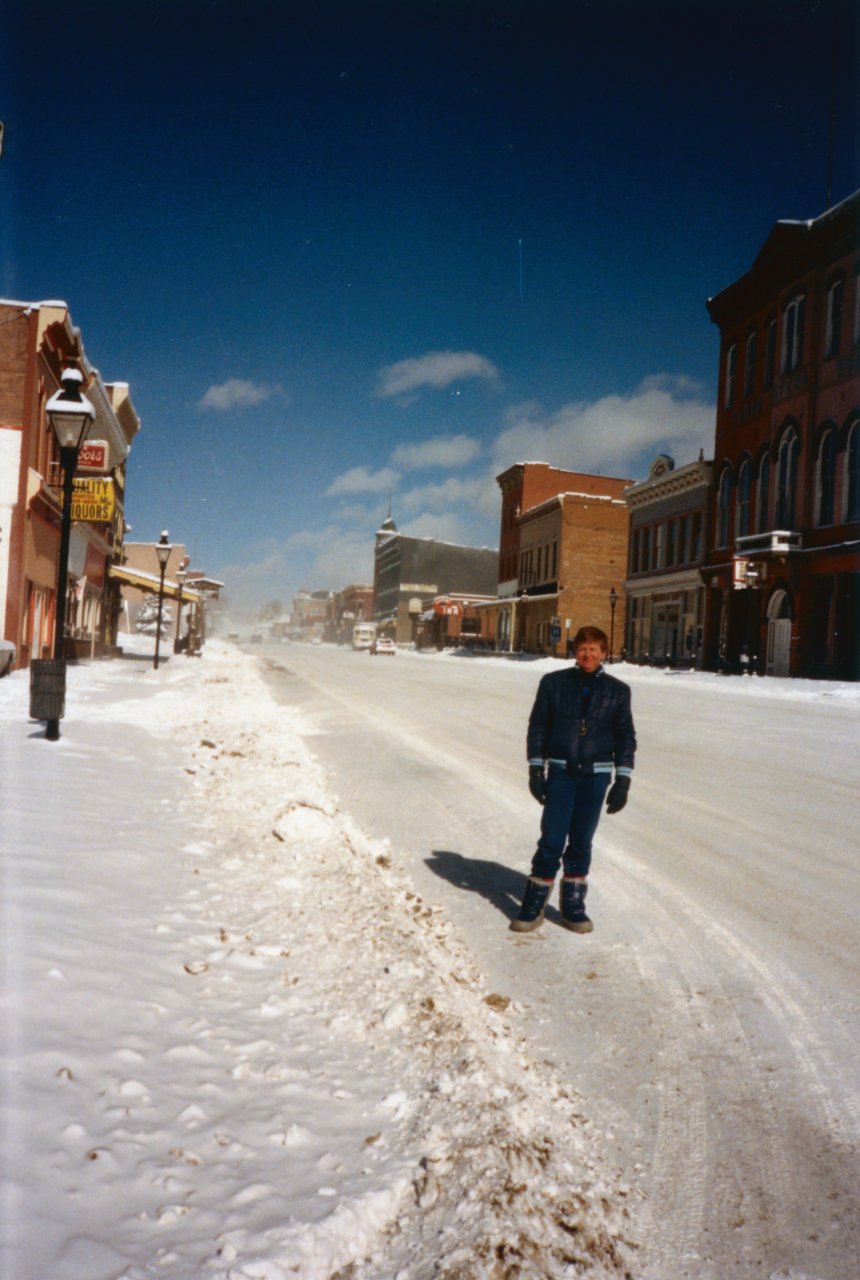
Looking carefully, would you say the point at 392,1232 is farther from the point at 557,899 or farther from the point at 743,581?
the point at 743,581

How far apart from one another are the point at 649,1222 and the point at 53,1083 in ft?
6.13

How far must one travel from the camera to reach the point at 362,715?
16.7 m

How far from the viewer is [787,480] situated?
3344cm

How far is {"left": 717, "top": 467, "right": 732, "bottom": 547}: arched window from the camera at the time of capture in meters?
38.3

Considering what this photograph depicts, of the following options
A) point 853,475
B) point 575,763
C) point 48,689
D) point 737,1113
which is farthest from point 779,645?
point 737,1113

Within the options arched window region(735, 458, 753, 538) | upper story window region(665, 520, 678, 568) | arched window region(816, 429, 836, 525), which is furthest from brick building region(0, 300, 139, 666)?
upper story window region(665, 520, 678, 568)

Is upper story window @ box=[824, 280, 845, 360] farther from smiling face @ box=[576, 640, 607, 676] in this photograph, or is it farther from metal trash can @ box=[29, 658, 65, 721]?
smiling face @ box=[576, 640, 607, 676]

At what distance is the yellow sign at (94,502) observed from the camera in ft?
70.2

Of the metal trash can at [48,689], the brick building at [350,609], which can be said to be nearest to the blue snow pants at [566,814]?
the metal trash can at [48,689]

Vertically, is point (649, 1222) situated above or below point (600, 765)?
below

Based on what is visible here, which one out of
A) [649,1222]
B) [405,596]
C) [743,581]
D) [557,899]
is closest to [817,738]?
[557,899]

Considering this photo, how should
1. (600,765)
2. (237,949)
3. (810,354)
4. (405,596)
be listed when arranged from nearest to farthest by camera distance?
(237,949), (600,765), (810,354), (405,596)

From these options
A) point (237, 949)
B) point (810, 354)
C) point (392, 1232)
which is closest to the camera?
point (392, 1232)

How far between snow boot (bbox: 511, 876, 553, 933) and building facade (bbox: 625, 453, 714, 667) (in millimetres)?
35591
